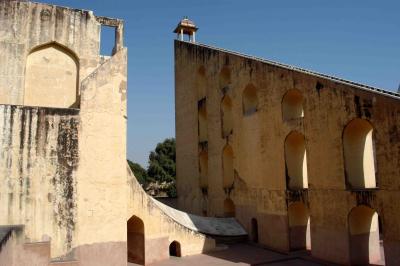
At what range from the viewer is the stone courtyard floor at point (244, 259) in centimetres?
1204

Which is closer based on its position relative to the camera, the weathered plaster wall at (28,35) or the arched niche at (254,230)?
the weathered plaster wall at (28,35)

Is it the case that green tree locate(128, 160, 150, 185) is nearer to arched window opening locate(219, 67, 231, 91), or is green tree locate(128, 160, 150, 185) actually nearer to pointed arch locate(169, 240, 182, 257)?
arched window opening locate(219, 67, 231, 91)

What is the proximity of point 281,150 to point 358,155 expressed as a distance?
10.0 ft

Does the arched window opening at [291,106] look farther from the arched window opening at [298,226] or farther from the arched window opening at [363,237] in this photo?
the arched window opening at [363,237]

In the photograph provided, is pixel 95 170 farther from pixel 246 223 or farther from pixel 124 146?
pixel 246 223

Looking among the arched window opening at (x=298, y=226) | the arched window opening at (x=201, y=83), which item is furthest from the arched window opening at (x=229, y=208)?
the arched window opening at (x=201, y=83)

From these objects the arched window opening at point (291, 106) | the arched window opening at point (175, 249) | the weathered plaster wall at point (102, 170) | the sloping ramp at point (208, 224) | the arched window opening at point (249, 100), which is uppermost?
the arched window opening at point (249, 100)

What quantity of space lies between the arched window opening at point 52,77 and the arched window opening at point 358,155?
8.86 meters

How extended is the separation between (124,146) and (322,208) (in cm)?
677

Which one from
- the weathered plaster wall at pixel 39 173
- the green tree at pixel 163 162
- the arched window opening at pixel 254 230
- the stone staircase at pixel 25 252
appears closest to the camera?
the stone staircase at pixel 25 252

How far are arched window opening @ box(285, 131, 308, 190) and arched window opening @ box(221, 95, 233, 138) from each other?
4.53 meters

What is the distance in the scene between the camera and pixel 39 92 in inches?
458

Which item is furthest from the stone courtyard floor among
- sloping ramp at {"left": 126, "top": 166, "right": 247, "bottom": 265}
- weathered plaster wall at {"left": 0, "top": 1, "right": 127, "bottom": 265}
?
weathered plaster wall at {"left": 0, "top": 1, "right": 127, "bottom": 265}

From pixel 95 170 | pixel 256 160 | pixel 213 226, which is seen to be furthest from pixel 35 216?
pixel 256 160
